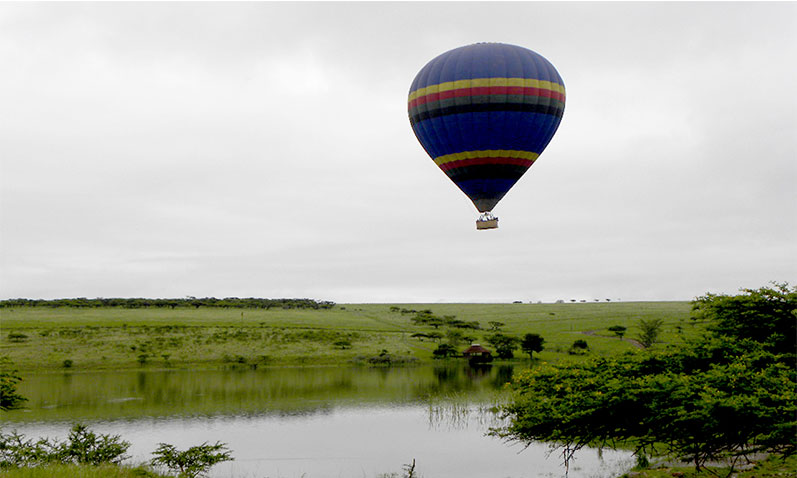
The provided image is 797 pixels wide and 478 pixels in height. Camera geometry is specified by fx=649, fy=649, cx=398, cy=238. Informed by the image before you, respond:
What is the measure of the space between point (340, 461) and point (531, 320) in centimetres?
9598

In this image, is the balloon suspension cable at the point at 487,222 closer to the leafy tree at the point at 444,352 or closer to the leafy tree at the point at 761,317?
the leafy tree at the point at 761,317

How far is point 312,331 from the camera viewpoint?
316 ft

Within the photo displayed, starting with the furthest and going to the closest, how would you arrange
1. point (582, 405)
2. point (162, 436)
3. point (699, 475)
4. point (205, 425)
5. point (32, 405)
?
point (32, 405) → point (205, 425) → point (162, 436) → point (699, 475) → point (582, 405)

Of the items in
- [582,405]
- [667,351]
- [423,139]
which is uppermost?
[423,139]

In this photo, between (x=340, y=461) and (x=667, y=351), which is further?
(x=340, y=461)

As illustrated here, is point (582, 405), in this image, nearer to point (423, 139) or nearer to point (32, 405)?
point (423, 139)

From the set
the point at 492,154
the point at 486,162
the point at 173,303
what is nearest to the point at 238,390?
the point at 486,162

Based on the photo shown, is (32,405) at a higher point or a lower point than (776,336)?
lower

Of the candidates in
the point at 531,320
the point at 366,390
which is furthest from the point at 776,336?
the point at 531,320

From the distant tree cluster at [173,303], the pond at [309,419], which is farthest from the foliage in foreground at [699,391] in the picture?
the distant tree cluster at [173,303]

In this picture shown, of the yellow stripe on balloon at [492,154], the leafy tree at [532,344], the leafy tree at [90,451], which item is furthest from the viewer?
the leafy tree at [532,344]

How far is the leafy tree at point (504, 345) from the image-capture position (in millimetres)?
81312

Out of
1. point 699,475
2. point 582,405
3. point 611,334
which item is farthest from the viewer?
point 611,334

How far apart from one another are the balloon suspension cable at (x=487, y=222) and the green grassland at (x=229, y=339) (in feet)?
94.1
